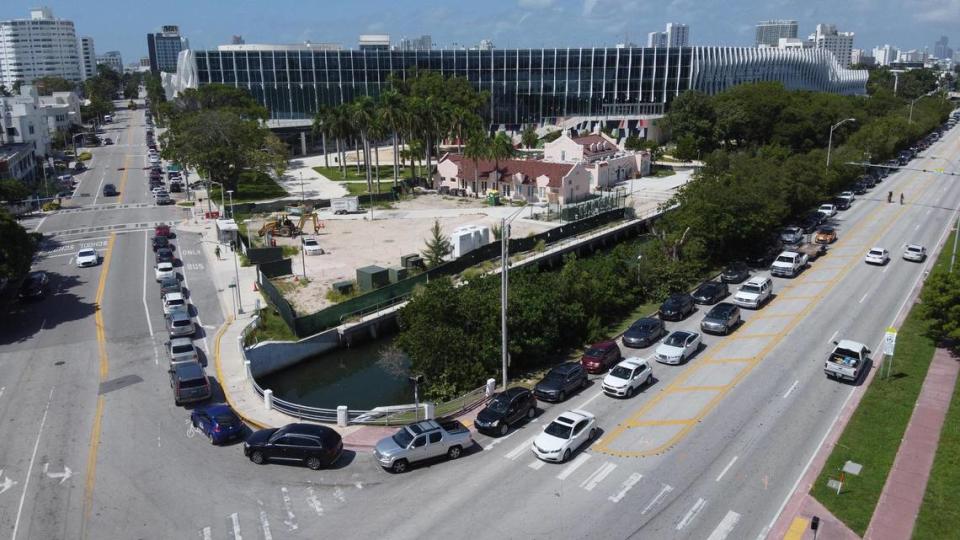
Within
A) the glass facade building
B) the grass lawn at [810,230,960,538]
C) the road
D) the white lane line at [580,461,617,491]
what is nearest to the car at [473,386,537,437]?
the road

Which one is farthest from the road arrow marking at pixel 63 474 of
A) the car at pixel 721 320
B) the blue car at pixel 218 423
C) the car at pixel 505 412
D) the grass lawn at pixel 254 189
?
the grass lawn at pixel 254 189

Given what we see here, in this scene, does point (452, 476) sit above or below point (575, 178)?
below

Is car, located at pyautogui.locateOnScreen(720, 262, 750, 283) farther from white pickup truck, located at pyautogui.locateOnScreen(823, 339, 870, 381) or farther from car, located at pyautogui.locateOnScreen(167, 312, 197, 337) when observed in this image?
car, located at pyautogui.locateOnScreen(167, 312, 197, 337)

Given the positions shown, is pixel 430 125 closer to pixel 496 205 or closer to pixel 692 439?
pixel 496 205

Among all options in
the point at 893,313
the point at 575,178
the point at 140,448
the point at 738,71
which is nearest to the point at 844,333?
the point at 893,313

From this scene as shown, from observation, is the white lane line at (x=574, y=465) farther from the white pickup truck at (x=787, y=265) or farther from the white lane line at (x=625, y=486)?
the white pickup truck at (x=787, y=265)

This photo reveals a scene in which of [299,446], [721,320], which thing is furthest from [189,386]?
[721,320]

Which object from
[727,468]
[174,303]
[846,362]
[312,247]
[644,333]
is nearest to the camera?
[727,468]

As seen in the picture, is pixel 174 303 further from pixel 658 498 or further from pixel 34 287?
pixel 658 498
